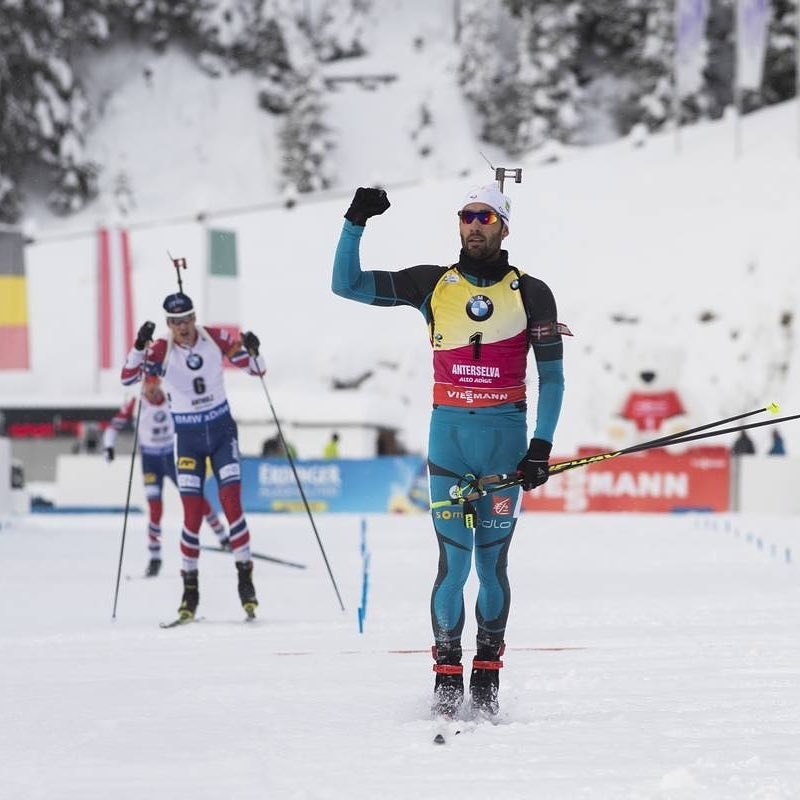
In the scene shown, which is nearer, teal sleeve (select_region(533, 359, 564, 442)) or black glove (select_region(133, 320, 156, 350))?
teal sleeve (select_region(533, 359, 564, 442))

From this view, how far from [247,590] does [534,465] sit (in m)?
4.18

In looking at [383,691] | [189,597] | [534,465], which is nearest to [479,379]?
[534,465]

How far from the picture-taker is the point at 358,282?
5500 mm

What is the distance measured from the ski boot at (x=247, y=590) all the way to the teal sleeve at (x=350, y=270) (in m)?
3.88

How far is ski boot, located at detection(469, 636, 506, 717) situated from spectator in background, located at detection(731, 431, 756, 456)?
1969 centimetres

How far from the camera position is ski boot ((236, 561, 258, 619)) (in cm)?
884

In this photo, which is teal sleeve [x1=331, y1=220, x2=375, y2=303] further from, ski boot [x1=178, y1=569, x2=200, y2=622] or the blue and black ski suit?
ski boot [x1=178, y1=569, x2=200, y2=622]

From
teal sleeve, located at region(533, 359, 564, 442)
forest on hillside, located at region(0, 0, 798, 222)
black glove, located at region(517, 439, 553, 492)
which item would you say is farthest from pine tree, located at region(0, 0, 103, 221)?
black glove, located at region(517, 439, 553, 492)

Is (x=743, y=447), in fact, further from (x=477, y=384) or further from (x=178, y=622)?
(x=477, y=384)

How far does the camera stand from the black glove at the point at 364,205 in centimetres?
533

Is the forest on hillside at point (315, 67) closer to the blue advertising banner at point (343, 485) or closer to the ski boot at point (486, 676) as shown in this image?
the blue advertising banner at point (343, 485)

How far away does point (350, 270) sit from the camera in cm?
546

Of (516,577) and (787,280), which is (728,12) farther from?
(516,577)

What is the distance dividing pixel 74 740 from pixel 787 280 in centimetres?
3973
